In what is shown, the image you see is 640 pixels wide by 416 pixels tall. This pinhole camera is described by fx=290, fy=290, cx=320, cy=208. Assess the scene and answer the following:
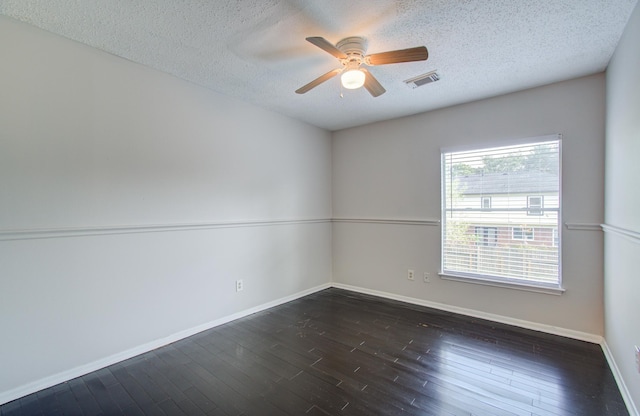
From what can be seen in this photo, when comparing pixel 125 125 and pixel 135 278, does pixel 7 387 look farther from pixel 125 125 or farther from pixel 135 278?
pixel 125 125

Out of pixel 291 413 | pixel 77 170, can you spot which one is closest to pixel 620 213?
pixel 291 413

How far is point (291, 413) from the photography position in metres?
1.78

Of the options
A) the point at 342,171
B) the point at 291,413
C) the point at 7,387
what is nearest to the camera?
the point at 291,413

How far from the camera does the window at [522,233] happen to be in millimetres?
3014

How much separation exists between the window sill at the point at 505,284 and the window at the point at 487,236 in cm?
40

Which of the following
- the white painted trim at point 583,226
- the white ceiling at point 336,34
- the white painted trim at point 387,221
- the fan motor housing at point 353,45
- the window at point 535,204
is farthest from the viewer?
the white painted trim at point 387,221

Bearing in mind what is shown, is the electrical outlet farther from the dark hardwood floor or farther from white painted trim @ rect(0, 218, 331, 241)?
white painted trim @ rect(0, 218, 331, 241)

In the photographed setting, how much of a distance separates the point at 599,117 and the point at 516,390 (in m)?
2.50

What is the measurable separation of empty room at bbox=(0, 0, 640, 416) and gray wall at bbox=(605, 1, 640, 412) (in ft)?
0.10

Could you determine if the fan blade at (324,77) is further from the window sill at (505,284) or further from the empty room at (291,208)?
the window sill at (505,284)

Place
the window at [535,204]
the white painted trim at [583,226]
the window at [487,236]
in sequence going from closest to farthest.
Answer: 1. the white painted trim at [583,226]
2. the window at [535,204]
3. the window at [487,236]

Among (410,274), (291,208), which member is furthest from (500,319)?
(291,208)

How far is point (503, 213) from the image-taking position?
3168 mm

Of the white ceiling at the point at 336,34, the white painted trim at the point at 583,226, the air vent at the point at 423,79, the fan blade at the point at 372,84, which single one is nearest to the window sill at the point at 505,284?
the white painted trim at the point at 583,226
